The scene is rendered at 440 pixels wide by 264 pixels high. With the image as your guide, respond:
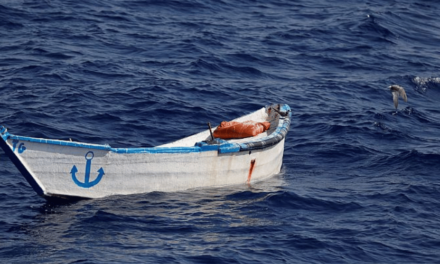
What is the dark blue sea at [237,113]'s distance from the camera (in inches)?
540

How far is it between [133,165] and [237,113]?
7.47 meters

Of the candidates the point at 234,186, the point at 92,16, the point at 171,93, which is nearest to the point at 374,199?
the point at 234,186

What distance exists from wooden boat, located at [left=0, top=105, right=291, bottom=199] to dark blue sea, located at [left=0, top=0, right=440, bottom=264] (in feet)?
1.05

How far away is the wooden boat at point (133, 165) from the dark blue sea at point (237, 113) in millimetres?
322

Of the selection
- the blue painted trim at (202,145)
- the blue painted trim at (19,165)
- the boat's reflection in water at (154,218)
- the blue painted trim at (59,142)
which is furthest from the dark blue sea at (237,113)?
the blue painted trim at (59,142)

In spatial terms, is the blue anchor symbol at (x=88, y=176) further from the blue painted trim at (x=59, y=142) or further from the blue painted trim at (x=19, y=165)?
the blue painted trim at (x=19, y=165)

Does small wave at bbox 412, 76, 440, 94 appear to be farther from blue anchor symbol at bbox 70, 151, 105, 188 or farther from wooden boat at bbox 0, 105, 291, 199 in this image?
blue anchor symbol at bbox 70, 151, 105, 188

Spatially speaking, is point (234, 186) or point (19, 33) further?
point (19, 33)

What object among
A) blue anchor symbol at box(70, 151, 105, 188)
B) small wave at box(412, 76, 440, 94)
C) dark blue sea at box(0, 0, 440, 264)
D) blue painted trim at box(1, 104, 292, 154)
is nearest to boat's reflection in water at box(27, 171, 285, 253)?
dark blue sea at box(0, 0, 440, 264)

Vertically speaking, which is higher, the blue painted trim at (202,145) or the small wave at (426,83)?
the blue painted trim at (202,145)

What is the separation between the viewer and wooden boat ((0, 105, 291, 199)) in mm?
14344

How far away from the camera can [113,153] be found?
585 inches

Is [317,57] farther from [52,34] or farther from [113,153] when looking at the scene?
[113,153]

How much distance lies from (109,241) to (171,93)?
33.4ft
